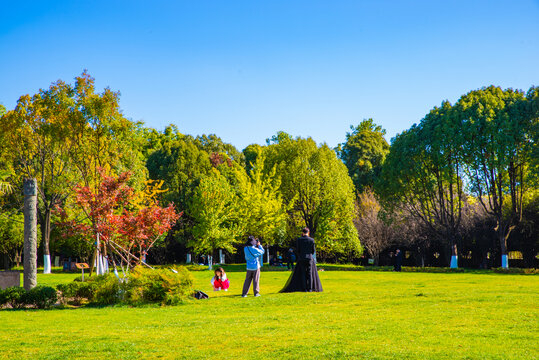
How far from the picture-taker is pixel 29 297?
51.0 feet

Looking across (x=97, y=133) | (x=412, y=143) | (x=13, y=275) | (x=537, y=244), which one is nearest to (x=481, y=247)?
(x=537, y=244)

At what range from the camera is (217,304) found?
15.2m

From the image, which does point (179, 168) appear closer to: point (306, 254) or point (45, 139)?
point (45, 139)

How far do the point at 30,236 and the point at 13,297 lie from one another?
2063 millimetres

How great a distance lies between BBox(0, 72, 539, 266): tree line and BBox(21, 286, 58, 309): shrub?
12.3 m

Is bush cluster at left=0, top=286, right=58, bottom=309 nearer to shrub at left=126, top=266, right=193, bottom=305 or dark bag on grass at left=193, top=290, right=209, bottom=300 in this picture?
shrub at left=126, top=266, right=193, bottom=305

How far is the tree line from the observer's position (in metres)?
32.9

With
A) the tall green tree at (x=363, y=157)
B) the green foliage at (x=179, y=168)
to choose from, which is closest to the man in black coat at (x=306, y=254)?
the green foliage at (x=179, y=168)

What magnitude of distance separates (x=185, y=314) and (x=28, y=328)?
3.53m

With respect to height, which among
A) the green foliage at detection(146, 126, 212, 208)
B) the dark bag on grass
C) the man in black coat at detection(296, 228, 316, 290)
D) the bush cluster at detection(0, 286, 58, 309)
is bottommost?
the dark bag on grass

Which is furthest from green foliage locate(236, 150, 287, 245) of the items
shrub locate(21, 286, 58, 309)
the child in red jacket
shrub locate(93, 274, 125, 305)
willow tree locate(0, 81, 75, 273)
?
shrub locate(21, 286, 58, 309)

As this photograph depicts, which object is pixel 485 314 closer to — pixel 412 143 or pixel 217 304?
pixel 217 304

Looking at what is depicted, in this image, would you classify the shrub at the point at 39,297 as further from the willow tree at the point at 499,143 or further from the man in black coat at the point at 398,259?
the willow tree at the point at 499,143

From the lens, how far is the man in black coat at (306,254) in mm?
17094
